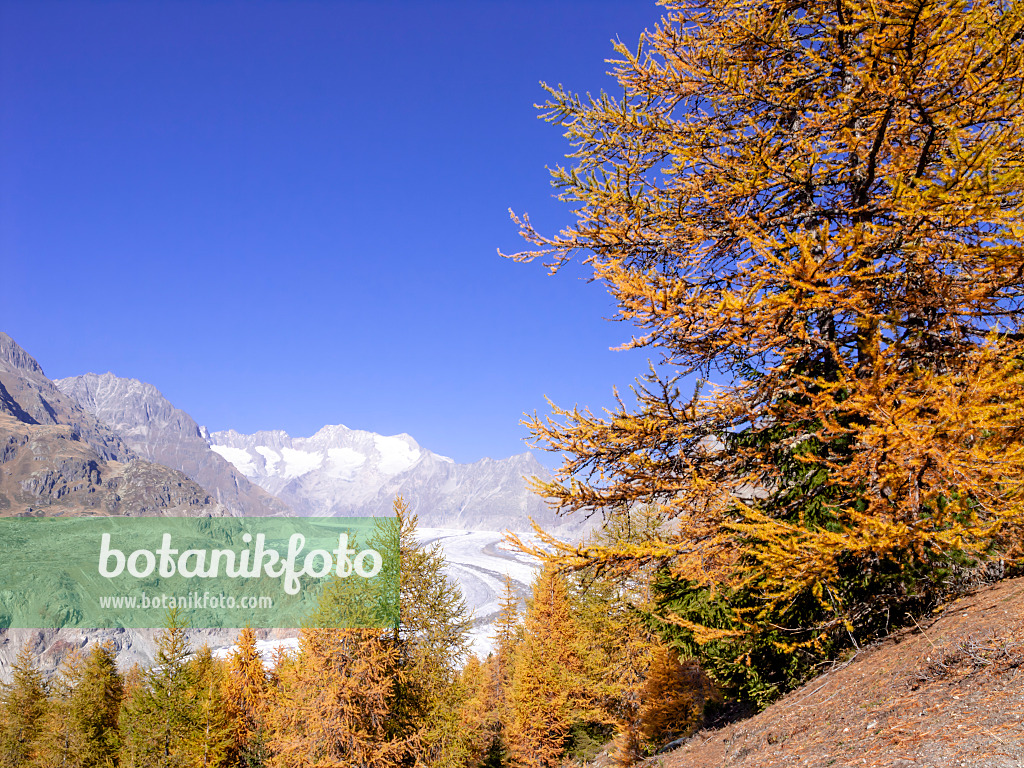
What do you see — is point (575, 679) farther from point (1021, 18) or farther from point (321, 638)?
point (1021, 18)

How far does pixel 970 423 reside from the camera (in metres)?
4.15

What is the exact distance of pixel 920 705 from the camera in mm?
4250

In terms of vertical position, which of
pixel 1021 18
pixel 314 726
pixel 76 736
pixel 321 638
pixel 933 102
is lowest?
pixel 76 736

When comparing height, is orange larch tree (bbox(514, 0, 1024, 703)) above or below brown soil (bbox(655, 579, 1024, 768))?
above

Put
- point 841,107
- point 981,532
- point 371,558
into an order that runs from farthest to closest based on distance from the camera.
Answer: point 371,558 < point 841,107 < point 981,532

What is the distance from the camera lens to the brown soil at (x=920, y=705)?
11.5ft

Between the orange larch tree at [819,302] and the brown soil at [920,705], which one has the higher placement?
the orange larch tree at [819,302]

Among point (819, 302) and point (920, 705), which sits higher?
point (819, 302)

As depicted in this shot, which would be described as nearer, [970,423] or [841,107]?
[970,423]

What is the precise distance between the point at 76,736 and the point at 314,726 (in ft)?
51.8

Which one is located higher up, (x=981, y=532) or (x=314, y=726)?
(x=981, y=532)

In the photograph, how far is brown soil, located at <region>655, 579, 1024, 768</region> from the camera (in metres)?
3.51

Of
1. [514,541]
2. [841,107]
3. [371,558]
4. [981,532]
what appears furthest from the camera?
[371,558]

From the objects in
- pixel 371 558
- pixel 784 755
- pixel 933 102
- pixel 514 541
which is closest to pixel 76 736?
pixel 371 558
